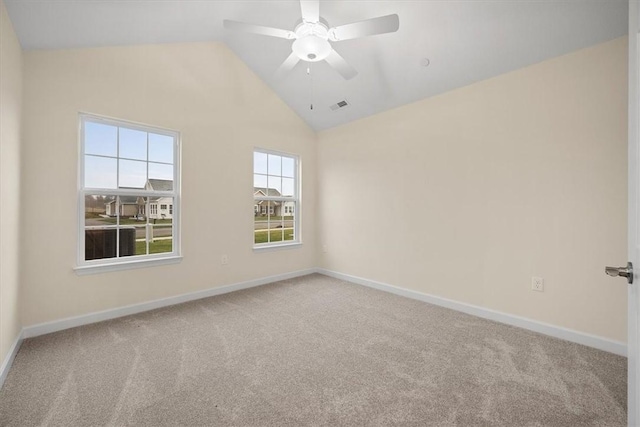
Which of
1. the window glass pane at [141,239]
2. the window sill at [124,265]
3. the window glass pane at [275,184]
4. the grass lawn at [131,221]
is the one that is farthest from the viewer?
the window glass pane at [275,184]

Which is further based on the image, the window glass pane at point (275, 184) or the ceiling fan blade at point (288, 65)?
the window glass pane at point (275, 184)

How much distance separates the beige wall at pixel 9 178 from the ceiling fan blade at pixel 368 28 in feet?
7.33

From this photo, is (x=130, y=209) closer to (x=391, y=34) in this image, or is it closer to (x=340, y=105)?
(x=340, y=105)

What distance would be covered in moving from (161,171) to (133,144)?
0.38 m

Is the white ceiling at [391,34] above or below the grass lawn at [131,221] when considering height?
above

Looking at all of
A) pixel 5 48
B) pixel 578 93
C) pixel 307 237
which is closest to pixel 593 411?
pixel 578 93

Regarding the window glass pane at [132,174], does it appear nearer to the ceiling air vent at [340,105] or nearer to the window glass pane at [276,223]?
the window glass pane at [276,223]

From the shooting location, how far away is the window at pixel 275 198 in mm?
4152

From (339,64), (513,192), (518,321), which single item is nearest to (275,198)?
(339,64)

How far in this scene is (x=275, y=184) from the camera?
14.3 ft

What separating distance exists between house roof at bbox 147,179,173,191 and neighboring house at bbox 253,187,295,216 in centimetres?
113

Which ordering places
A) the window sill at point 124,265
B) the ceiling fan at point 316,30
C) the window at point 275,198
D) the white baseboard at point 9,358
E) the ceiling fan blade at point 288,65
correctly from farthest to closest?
1. the window at point 275,198
2. the window sill at point 124,265
3. the ceiling fan blade at point 288,65
4. the ceiling fan at point 316,30
5. the white baseboard at point 9,358

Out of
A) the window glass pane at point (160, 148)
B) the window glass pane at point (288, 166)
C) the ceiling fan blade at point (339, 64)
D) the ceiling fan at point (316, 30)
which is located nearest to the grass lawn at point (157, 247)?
the window glass pane at point (160, 148)

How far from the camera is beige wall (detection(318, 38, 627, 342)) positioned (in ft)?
7.38
